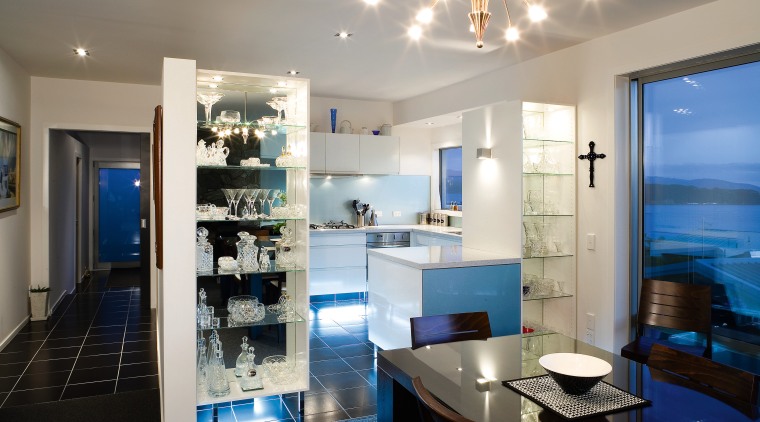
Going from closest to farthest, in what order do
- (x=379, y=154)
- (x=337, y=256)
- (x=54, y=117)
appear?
1. (x=54, y=117)
2. (x=337, y=256)
3. (x=379, y=154)

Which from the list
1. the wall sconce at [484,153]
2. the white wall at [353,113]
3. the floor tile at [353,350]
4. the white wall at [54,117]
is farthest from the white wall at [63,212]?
the wall sconce at [484,153]

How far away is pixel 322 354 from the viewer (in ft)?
15.5

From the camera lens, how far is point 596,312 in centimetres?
437

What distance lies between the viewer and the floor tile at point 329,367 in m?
4.25

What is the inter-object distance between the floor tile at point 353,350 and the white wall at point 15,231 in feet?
9.80

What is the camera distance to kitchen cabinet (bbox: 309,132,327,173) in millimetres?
6869

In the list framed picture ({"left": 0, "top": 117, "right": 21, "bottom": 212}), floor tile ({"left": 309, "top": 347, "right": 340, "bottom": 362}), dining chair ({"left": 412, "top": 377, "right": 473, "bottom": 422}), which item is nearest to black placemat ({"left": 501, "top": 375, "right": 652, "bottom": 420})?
dining chair ({"left": 412, "top": 377, "right": 473, "bottom": 422})

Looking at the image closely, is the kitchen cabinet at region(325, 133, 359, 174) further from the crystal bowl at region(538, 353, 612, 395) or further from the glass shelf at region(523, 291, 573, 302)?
the crystal bowl at region(538, 353, 612, 395)

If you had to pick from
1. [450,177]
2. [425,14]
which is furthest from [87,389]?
[450,177]

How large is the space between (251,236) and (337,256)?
331 centimetres

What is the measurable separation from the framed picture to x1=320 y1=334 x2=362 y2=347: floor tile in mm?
3065

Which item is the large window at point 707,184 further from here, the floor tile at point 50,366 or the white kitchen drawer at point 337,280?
the floor tile at point 50,366

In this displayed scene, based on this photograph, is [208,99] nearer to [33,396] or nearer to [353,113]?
[33,396]

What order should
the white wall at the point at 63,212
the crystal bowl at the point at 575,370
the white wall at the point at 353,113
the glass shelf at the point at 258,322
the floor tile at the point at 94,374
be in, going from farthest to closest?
the white wall at the point at 353,113 → the white wall at the point at 63,212 → the floor tile at the point at 94,374 → the glass shelf at the point at 258,322 → the crystal bowl at the point at 575,370
